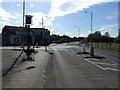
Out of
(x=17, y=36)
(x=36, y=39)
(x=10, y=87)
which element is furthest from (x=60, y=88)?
(x=36, y=39)

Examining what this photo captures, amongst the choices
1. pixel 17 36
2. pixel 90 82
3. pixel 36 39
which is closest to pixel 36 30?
pixel 36 39

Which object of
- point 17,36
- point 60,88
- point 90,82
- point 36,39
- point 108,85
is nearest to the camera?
point 60,88

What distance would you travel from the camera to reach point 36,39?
94.4 metres

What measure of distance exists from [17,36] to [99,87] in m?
80.2

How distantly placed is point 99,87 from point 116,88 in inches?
26.3

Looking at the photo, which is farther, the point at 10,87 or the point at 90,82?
the point at 90,82

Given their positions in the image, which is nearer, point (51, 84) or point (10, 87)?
point (10, 87)

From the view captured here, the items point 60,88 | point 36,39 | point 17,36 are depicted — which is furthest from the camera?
point 36,39

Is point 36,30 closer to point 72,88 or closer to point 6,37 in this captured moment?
point 6,37

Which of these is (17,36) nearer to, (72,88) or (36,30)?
(36,30)

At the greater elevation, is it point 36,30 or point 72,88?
point 36,30

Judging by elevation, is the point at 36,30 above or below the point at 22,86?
above

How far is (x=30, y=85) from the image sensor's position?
29.3 ft

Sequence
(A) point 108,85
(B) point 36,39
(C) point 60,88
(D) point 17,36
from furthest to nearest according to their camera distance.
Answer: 1. (B) point 36,39
2. (D) point 17,36
3. (A) point 108,85
4. (C) point 60,88
